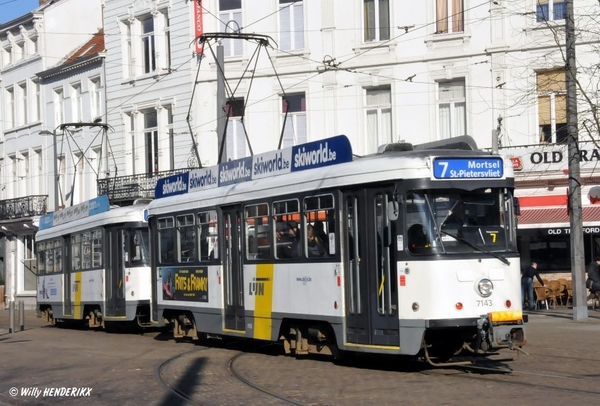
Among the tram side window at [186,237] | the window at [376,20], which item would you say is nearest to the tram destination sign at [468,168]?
the tram side window at [186,237]

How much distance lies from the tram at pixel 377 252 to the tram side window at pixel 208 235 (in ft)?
2.05

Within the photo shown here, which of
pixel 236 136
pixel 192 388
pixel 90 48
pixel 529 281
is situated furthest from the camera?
pixel 90 48

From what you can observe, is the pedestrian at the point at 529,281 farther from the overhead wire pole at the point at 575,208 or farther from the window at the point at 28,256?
the window at the point at 28,256

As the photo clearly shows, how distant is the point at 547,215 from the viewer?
30.1m

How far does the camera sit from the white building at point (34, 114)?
4706cm

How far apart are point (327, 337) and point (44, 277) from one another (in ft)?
57.2

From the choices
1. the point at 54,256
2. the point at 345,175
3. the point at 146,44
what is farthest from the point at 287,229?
the point at 146,44

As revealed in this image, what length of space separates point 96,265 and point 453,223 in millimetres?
14157

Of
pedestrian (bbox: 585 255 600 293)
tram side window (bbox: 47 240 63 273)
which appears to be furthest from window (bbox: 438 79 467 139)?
tram side window (bbox: 47 240 63 273)

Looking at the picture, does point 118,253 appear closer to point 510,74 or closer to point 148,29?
point 510,74

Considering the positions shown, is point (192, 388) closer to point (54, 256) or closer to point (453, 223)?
point (453, 223)

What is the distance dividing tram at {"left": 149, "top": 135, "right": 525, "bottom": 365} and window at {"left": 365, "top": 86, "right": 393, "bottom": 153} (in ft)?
51.1

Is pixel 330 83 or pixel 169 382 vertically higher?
pixel 330 83

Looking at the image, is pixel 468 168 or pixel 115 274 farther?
pixel 115 274
